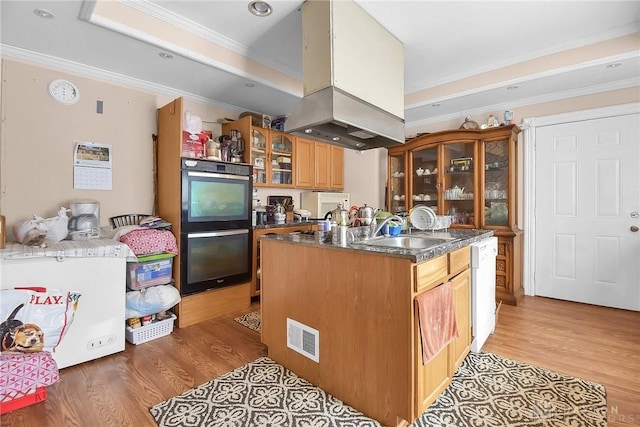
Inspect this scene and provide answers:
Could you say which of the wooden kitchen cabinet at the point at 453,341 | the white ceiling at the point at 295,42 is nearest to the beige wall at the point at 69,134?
the white ceiling at the point at 295,42

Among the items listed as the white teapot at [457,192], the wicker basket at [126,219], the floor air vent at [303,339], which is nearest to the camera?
the floor air vent at [303,339]

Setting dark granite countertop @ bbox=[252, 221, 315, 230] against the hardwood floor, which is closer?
the hardwood floor

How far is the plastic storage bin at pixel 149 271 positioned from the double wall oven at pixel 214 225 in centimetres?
12

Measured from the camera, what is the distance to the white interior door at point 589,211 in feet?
9.93

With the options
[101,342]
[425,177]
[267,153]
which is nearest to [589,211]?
[425,177]

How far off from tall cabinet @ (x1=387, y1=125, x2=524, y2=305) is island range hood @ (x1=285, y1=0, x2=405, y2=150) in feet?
5.32

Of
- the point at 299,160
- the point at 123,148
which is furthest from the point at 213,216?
the point at 299,160

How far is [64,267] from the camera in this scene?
6.40ft

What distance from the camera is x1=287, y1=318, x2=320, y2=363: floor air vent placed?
1772 millimetres

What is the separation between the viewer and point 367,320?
59.6 inches

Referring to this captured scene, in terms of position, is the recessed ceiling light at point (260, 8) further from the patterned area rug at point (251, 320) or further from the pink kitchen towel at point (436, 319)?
the patterned area rug at point (251, 320)

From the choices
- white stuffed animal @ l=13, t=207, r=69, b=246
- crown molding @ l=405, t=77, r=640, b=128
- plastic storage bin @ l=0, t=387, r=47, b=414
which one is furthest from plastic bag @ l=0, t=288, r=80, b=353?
crown molding @ l=405, t=77, r=640, b=128

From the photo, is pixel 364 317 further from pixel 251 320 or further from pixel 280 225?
pixel 280 225

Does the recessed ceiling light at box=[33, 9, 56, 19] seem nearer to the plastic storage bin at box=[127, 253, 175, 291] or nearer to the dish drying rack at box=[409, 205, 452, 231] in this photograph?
the plastic storage bin at box=[127, 253, 175, 291]
